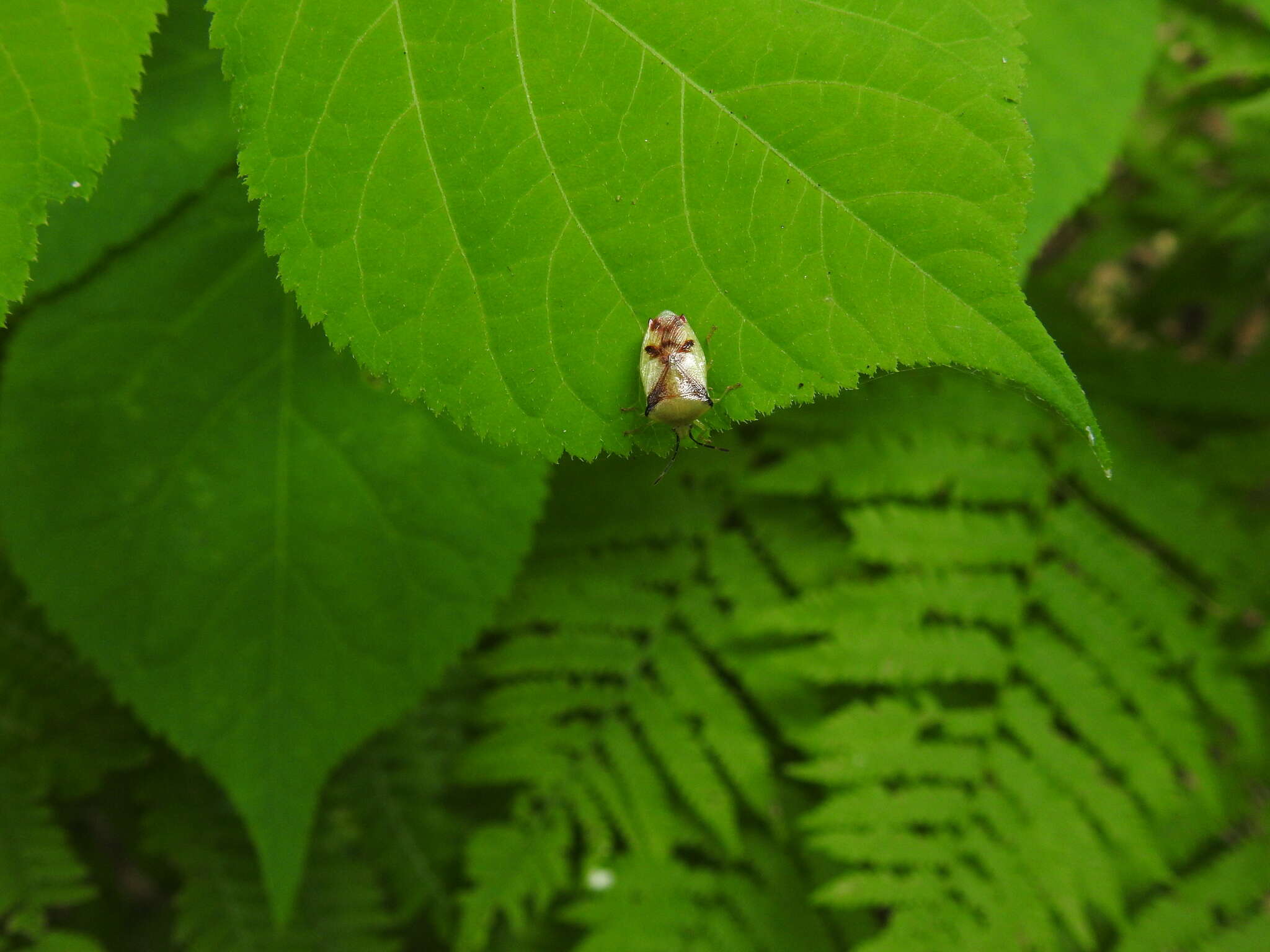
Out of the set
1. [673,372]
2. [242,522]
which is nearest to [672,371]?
[673,372]

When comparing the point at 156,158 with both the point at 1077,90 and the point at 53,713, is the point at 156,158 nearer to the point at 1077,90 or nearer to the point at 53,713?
the point at 53,713

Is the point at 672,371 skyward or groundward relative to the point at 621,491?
groundward

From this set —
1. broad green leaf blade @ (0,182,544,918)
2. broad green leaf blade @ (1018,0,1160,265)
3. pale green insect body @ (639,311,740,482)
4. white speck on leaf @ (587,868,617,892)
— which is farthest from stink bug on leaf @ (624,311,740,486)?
white speck on leaf @ (587,868,617,892)

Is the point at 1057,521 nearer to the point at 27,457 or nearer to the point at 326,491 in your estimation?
the point at 326,491

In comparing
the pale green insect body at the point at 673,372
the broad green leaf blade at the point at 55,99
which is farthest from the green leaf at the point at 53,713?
the pale green insect body at the point at 673,372

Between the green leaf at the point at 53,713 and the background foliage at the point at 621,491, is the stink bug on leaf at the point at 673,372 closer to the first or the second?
the background foliage at the point at 621,491

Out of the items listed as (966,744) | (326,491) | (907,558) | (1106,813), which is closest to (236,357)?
(326,491)

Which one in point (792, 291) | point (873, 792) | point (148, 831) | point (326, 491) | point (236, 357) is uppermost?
point (236, 357)
